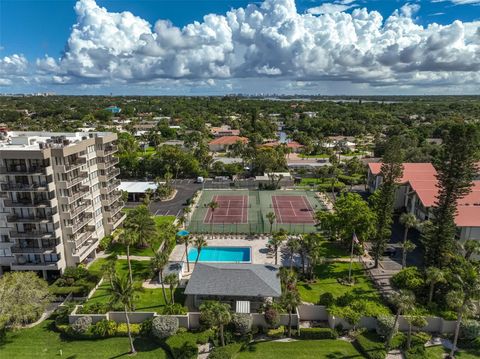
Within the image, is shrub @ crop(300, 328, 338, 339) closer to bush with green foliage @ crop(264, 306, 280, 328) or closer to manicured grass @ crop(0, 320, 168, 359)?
bush with green foliage @ crop(264, 306, 280, 328)

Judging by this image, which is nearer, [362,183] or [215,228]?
[215,228]

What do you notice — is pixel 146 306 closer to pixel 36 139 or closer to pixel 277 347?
pixel 277 347

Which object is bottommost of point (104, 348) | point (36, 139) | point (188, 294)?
point (104, 348)

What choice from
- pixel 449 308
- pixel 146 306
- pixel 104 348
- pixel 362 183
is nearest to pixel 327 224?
pixel 449 308

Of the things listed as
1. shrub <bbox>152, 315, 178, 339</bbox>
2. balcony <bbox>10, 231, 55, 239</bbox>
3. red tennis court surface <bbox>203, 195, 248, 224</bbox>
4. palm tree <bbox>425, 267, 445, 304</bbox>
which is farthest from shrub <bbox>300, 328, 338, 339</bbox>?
balcony <bbox>10, 231, 55, 239</bbox>

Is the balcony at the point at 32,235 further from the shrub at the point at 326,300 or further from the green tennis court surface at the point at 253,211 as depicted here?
the shrub at the point at 326,300

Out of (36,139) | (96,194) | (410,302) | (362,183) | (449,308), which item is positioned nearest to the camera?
(410,302)
